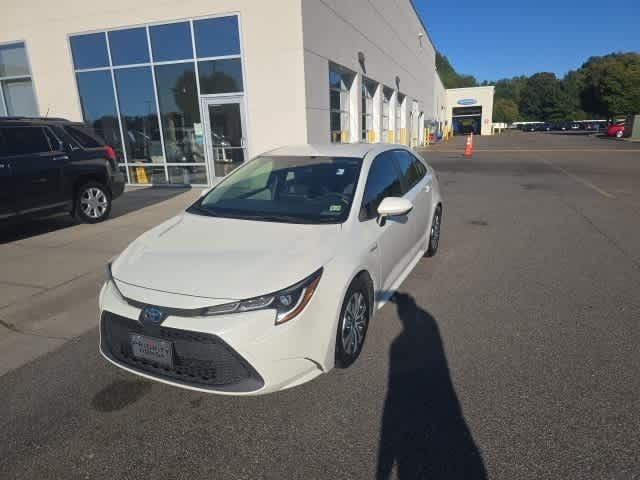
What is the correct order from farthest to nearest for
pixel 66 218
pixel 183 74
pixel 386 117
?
pixel 386 117
pixel 183 74
pixel 66 218

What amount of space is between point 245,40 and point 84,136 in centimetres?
512

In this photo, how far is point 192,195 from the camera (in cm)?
1131

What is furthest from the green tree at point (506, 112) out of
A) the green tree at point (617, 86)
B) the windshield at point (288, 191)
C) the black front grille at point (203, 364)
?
the black front grille at point (203, 364)

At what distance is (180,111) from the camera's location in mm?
12156

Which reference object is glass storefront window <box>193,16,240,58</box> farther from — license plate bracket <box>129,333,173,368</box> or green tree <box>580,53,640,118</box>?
green tree <box>580,53,640,118</box>

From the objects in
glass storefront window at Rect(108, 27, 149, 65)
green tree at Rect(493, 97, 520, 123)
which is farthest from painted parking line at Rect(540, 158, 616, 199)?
green tree at Rect(493, 97, 520, 123)

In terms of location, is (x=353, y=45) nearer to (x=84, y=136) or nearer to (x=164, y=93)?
(x=164, y=93)

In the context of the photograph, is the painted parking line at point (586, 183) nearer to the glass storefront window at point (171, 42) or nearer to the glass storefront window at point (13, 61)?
the glass storefront window at point (171, 42)

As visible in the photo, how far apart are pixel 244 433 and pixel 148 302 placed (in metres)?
0.95

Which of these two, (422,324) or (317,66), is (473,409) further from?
(317,66)

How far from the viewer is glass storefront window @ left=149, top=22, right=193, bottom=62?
11.5 metres

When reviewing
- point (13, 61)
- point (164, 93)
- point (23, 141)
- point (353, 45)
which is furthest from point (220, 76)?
point (13, 61)

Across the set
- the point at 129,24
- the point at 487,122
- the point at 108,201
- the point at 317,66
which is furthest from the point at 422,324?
the point at 487,122

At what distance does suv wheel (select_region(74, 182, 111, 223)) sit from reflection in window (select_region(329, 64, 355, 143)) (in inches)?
294
